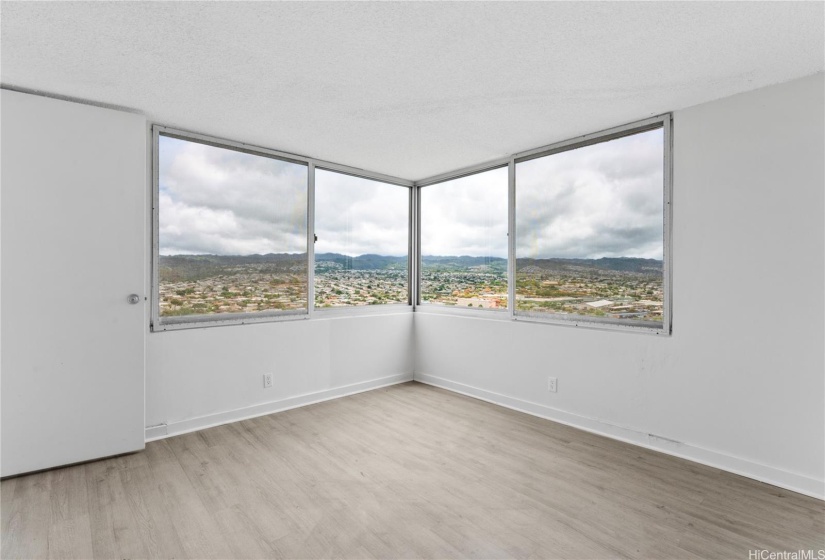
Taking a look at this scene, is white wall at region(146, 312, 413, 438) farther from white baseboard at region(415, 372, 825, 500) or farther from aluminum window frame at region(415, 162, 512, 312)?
white baseboard at region(415, 372, 825, 500)

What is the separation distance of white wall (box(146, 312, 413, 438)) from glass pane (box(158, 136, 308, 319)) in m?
0.27

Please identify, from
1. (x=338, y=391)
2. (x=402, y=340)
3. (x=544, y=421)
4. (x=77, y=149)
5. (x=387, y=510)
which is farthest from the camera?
(x=402, y=340)

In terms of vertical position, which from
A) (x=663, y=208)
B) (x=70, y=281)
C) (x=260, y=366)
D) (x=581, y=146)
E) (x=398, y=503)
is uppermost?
(x=581, y=146)

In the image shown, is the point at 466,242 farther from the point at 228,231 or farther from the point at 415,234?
the point at 228,231

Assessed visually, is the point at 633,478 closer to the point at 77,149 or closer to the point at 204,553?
the point at 204,553

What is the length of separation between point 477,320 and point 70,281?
136 inches

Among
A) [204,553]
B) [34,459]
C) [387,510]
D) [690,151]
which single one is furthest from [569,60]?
[34,459]

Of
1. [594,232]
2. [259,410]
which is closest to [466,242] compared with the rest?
[594,232]

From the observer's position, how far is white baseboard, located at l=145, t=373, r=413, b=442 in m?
3.32

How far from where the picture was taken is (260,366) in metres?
3.86

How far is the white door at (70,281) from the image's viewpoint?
8.66 ft

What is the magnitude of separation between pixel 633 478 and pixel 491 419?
1.31 metres

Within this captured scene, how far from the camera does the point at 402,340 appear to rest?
5.07 meters

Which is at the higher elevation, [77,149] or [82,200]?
[77,149]
